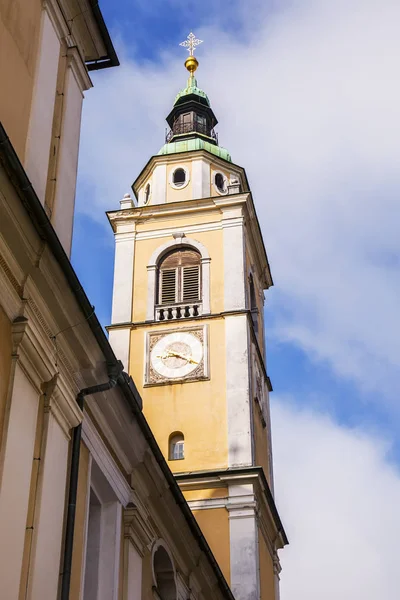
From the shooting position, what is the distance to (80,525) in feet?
38.8

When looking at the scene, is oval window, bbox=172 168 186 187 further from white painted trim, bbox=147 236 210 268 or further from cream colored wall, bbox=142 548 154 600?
cream colored wall, bbox=142 548 154 600

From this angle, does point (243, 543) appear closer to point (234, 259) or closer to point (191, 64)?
point (234, 259)

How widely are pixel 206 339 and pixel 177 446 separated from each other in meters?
2.94

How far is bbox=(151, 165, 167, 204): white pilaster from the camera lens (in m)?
31.2

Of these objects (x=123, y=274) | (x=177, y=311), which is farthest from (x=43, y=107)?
(x=123, y=274)

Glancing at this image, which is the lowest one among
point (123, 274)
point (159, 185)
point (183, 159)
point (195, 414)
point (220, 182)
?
point (195, 414)

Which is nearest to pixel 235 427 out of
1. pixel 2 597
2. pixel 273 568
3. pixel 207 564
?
pixel 273 568

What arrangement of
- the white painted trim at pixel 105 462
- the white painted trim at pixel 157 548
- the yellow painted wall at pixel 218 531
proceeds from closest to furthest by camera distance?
the white painted trim at pixel 105 462 < the white painted trim at pixel 157 548 < the yellow painted wall at pixel 218 531

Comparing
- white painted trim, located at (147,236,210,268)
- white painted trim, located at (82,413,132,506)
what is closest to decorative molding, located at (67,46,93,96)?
white painted trim, located at (82,413,132,506)

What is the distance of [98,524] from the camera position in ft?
44.2

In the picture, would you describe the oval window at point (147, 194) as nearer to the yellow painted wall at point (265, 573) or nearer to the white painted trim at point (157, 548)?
the yellow painted wall at point (265, 573)

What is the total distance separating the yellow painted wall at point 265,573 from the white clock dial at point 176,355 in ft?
14.7

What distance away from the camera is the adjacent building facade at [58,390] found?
9.98m

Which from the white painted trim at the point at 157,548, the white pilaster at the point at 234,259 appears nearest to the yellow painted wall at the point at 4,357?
the white painted trim at the point at 157,548
